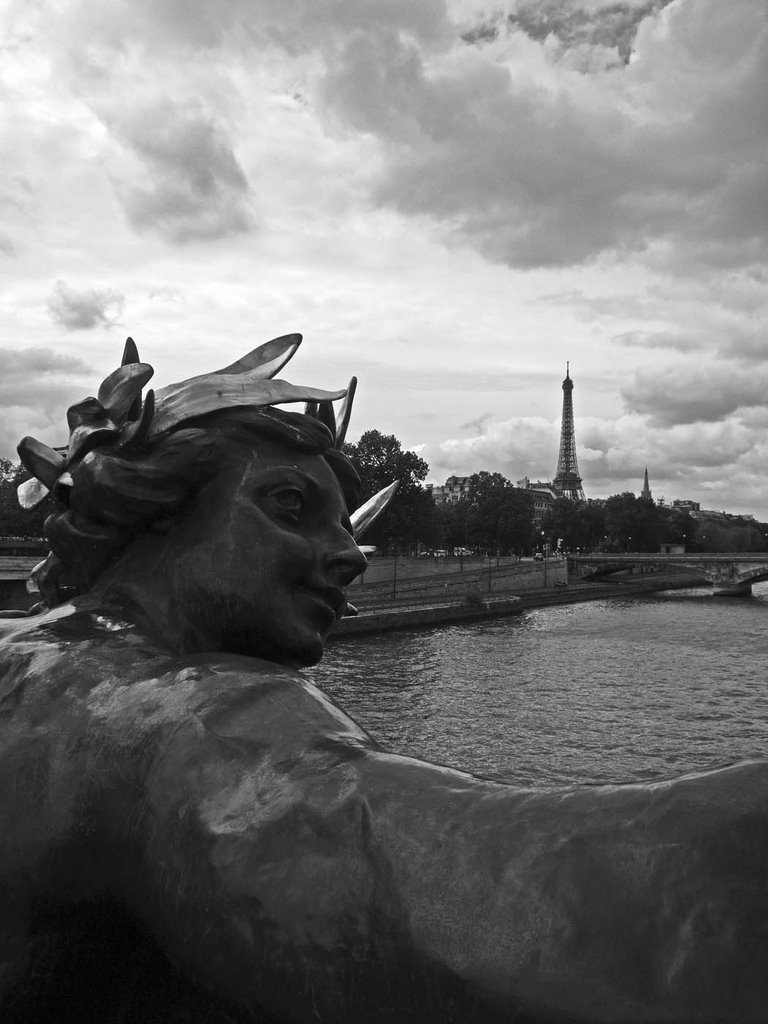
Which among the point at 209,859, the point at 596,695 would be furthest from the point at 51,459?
the point at 596,695

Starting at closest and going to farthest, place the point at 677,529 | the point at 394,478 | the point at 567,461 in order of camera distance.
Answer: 1. the point at 394,478
2. the point at 677,529
3. the point at 567,461

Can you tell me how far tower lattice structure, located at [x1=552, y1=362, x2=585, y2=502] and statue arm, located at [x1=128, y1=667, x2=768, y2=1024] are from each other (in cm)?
14368

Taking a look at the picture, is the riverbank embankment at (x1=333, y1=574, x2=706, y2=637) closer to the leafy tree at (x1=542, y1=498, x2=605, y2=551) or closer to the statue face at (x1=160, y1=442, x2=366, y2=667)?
the statue face at (x1=160, y1=442, x2=366, y2=667)

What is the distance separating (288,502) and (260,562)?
0.12 meters

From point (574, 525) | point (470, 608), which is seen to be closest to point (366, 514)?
point (470, 608)

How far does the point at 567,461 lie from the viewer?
148125 millimetres

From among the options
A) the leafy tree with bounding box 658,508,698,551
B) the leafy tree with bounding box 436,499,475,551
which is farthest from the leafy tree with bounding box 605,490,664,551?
the leafy tree with bounding box 436,499,475,551

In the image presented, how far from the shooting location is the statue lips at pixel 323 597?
158 centimetres

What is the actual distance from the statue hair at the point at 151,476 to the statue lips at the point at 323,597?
24cm

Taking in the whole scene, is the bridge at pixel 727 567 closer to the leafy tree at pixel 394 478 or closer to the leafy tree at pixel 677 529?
the leafy tree at pixel 394 478

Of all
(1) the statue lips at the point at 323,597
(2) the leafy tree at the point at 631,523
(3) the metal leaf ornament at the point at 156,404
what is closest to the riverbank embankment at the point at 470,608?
(3) the metal leaf ornament at the point at 156,404

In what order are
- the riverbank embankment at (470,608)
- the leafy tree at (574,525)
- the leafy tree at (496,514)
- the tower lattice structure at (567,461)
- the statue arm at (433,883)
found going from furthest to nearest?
the tower lattice structure at (567,461) → the leafy tree at (574,525) → the leafy tree at (496,514) → the riverbank embankment at (470,608) → the statue arm at (433,883)

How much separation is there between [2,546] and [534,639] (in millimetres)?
25781

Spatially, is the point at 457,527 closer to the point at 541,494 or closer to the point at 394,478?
the point at 394,478
